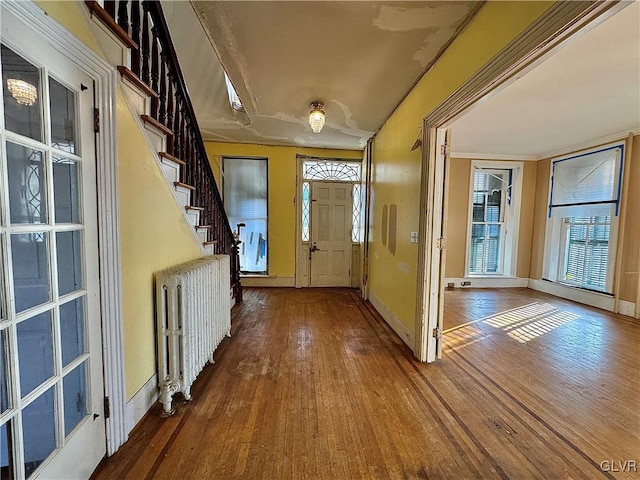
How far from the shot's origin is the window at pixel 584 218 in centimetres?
408

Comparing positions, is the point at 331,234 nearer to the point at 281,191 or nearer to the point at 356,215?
the point at 356,215

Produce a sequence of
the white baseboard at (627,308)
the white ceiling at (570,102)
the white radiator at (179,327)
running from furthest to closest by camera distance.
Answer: the white baseboard at (627,308) < the white ceiling at (570,102) < the white radiator at (179,327)

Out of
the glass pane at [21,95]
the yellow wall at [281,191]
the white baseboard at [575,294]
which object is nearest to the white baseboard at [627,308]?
the white baseboard at [575,294]

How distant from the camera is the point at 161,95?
6.41 feet

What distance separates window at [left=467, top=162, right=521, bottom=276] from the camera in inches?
214

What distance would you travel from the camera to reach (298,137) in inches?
179

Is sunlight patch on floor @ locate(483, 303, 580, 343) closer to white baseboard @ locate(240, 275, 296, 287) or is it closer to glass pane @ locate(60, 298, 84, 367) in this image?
white baseboard @ locate(240, 275, 296, 287)

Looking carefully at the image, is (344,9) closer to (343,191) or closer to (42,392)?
(42,392)

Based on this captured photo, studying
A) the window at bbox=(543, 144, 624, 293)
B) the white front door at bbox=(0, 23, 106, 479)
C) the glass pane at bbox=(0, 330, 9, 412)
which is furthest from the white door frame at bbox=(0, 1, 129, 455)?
the window at bbox=(543, 144, 624, 293)

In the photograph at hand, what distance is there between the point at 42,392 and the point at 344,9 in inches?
101

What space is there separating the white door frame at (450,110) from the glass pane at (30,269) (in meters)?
2.39

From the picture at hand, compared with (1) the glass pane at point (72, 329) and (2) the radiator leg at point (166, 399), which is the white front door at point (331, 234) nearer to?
(2) the radiator leg at point (166, 399)

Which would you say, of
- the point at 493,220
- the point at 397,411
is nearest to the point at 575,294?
the point at 493,220

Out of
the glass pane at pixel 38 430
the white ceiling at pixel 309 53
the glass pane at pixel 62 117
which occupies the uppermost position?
the white ceiling at pixel 309 53
